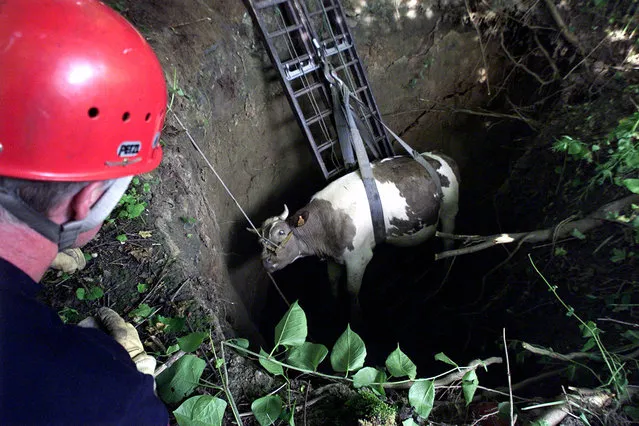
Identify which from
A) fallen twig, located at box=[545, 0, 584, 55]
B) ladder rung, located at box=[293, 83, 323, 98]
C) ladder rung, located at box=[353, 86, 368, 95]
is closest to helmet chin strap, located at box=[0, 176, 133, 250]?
ladder rung, located at box=[293, 83, 323, 98]

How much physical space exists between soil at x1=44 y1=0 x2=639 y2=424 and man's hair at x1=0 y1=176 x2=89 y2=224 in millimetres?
949

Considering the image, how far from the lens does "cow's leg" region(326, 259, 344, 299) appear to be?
15.6 ft

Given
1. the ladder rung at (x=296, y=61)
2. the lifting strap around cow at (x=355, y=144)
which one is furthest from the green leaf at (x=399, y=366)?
the ladder rung at (x=296, y=61)

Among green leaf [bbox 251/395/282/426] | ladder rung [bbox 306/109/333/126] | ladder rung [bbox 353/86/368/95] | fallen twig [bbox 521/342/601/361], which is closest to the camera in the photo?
green leaf [bbox 251/395/282/426]

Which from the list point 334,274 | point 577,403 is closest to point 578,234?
point 577,403

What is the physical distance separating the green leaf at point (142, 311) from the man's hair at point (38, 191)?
93 cm

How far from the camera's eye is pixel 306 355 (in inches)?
81.0

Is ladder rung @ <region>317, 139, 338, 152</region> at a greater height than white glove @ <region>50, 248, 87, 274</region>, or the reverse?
white glove @ <region>50, 248, 87, 274</region>

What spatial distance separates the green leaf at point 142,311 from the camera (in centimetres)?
220

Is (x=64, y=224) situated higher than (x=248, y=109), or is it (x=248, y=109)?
(x=64, y=224)

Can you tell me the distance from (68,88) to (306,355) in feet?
4.99

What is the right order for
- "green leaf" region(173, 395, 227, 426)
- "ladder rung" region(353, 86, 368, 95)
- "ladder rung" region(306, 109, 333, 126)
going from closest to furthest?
"green leaf" region(173, 395, 227, 426)
"ladder rung" region(306, 109, 333, 126)
"ladder rung" region(353, 86, 368, 95)

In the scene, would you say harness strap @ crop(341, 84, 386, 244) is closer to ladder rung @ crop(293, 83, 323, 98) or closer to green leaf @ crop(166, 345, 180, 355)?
ladder rung @ crop(293, 83, 323, 98)

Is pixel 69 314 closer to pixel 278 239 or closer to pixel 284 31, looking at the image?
pixel 278 239
